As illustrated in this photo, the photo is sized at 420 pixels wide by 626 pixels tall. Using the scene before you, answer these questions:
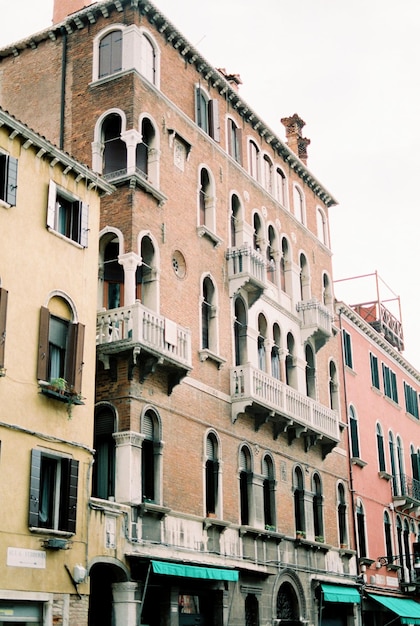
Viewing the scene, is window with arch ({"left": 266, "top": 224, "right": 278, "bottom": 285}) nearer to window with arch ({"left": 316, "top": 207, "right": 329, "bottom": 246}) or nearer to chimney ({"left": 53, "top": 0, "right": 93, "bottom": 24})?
window with arch ({"left": 316, "top": 207, "right": 329, "bottom": 246})

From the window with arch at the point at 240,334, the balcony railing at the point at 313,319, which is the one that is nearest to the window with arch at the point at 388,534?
the balcony railing at the point at 313,319

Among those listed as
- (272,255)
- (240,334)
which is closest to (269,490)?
(240,334)

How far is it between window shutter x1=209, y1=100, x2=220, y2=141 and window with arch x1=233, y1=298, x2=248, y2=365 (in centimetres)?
477

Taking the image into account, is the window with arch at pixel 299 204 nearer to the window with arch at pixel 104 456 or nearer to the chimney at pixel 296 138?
the chimney at pixel 296 138

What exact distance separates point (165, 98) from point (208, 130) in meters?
2.46

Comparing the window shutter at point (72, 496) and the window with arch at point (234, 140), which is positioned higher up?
the window with arch at point (234, 140)

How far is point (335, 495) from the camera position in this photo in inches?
1188

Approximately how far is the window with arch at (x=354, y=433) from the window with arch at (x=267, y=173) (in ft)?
29.6

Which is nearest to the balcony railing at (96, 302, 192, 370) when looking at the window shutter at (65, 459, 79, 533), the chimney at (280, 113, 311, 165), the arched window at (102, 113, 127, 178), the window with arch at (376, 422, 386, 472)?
the window shutter at (65, 459, 79, 533)

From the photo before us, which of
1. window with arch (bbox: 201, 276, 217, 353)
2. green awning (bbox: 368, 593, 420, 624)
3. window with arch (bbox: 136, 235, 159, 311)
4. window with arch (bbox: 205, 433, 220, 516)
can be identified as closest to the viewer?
window with arch (bbox: 136, 235, 159, 311)

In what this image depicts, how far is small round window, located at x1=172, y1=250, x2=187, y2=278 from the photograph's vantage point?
23.0 m

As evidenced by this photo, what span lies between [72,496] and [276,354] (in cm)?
1196

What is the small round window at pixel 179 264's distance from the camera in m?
23.0

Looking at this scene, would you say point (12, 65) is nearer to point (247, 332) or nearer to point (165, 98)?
point (165, 98)
